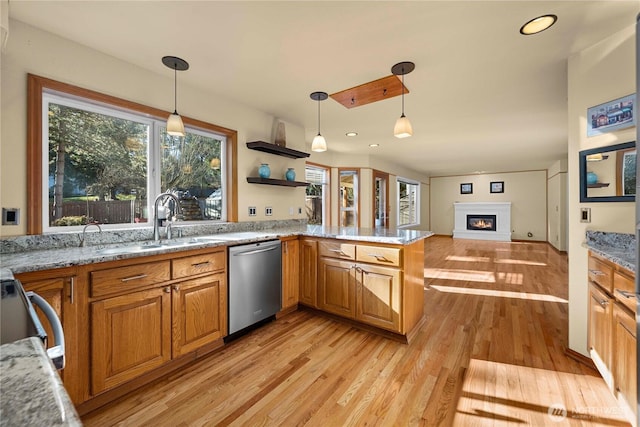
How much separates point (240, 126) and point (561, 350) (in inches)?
143

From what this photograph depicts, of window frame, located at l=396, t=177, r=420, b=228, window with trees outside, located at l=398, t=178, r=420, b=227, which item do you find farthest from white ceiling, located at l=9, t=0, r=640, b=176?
window with trees outside, located at l=398, t=178, r=420, b=227

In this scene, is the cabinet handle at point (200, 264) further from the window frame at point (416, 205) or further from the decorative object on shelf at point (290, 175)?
the window frame at point (416, 205)

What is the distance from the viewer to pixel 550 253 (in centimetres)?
638

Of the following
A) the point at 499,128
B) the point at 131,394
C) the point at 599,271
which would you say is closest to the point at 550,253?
the point at 499,128

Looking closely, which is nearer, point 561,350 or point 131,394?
point 131,394

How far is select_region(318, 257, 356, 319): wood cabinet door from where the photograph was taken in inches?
102

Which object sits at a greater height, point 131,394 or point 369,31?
point 369,31

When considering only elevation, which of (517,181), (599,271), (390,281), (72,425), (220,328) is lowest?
(220,328)

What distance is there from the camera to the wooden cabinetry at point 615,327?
1.33 metres

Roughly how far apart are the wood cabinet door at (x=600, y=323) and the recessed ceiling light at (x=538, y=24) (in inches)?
67.7

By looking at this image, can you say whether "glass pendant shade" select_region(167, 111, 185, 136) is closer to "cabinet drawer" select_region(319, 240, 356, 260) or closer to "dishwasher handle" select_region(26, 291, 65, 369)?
"dishwasher handle" select_region(26, 291, 65, 369)

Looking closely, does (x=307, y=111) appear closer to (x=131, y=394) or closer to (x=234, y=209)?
(x=234, y=209)

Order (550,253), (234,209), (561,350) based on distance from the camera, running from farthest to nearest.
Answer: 1. (550,253)
2. (234,209)
3. (561,350)

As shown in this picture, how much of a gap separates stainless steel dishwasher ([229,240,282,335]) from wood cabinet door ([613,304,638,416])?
2372mm
